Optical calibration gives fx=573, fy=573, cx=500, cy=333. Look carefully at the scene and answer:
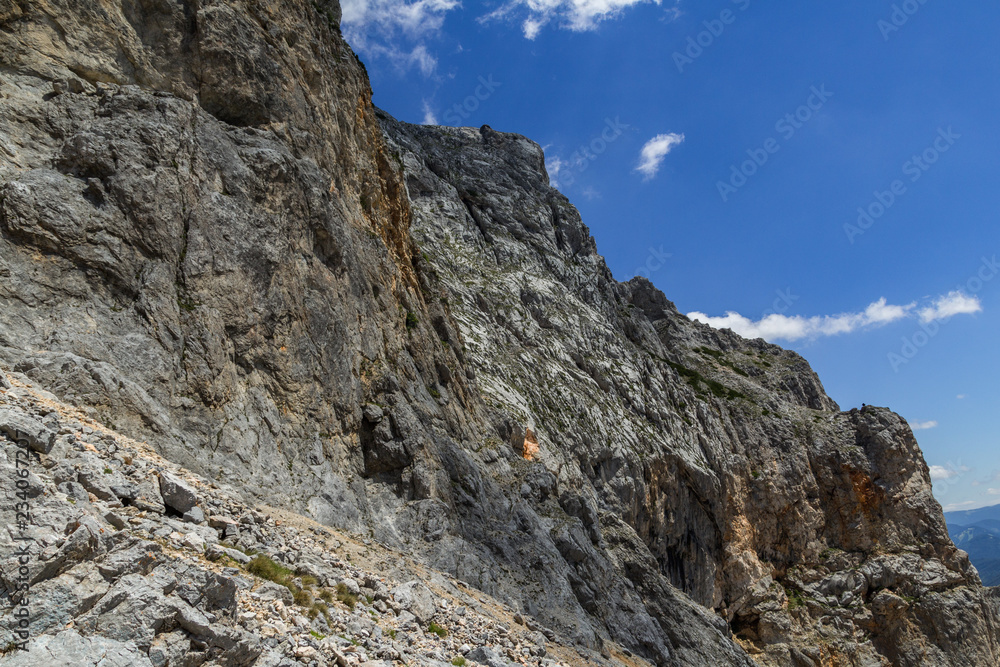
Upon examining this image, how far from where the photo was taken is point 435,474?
2520 cm

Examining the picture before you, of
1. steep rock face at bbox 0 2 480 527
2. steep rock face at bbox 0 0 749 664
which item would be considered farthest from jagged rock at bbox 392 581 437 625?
steep rock face at bbox 0 2 480 527

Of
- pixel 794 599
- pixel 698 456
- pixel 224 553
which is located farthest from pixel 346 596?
pixel 794 599

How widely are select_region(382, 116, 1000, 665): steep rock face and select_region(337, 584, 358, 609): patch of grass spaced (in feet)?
89.2

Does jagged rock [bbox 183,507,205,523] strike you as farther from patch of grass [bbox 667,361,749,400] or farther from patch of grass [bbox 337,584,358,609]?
patch of grass [bbox 667,361,749,400]

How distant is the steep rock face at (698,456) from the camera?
50.1 metres

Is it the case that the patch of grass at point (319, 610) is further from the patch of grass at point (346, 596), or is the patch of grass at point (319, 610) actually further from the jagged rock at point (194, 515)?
the jagged rock at point (194, 515)

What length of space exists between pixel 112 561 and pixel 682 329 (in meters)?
102

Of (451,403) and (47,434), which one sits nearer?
(47,434)

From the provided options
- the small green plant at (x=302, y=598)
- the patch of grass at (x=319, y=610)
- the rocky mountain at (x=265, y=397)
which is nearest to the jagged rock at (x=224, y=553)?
the rocky mountain at (x=265, y=397)

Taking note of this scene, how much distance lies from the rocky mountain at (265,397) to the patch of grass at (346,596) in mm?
140

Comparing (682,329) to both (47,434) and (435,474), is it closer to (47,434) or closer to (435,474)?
(435,474)

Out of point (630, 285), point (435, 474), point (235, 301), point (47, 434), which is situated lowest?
point (47, 434)

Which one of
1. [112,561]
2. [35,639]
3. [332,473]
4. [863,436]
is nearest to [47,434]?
[112,561]

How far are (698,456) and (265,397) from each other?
52.5 metres
